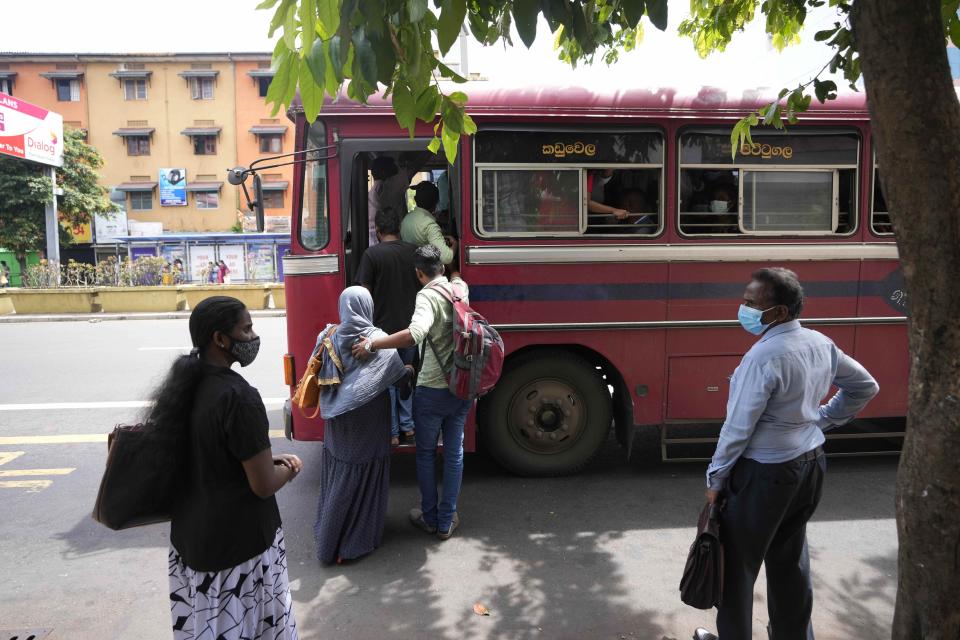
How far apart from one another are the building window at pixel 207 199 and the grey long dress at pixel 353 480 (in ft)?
129

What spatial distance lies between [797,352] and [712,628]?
1582mm

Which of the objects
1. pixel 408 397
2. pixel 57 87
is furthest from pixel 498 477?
pixel 57 87

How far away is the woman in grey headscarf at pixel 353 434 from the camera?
12.4 ft

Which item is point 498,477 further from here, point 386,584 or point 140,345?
point 140,345

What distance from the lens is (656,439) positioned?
6445mm

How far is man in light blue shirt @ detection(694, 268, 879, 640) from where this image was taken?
263 cm

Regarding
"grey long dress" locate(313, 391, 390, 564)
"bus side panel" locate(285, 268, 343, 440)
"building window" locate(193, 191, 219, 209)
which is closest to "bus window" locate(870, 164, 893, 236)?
"grey long dress" locate(313, 391, 390, 564)

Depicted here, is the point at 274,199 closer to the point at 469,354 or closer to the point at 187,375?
the point at 469,354

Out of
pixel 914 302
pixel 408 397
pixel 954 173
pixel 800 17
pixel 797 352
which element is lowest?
pixel 408 397

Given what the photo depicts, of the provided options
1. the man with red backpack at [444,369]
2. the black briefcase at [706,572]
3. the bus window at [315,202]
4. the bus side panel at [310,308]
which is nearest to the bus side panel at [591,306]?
the man with red backpack at [444,369]

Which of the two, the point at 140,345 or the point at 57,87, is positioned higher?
the point at 57,87

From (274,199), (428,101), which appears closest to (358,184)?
(428,101)

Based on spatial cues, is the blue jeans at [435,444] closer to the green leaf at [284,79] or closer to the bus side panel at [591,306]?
the bus side panel at [591,306]

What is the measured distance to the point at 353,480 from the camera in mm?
3996
